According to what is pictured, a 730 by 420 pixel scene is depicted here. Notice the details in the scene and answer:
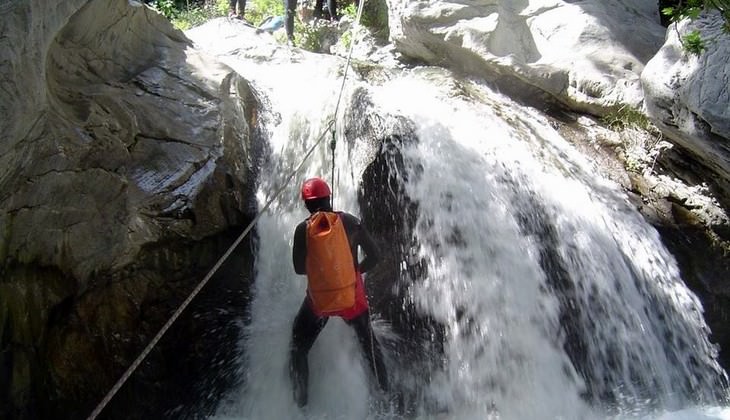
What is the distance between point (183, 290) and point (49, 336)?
3.10ft

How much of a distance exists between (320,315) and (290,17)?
6.10 m

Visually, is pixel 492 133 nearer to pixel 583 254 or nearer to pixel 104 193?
pixel 583 254

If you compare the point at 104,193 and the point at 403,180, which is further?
the point at 403,180

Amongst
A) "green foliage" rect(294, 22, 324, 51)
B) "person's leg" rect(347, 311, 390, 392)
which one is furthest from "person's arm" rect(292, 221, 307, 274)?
"green foliage" rect(294, 22, 324, 51)

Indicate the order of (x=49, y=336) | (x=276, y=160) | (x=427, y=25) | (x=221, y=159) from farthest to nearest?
(x=427, y=25) → (x=276, y=160) → (x=221, y=159) → (x=49, y=336)

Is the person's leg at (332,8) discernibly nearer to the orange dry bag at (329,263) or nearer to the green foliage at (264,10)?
the green foliage at (264,10)

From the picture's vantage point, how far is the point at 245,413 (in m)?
4.04

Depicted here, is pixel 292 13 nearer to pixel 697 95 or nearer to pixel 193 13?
pixel 193 13

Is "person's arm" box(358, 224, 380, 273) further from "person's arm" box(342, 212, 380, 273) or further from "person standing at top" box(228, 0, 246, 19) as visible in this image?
"person standing at top" box(228, 0, 246, 19)

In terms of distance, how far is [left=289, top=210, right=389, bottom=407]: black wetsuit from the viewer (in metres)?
3.47

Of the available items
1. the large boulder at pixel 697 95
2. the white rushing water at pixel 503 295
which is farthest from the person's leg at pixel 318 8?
the large boulder at pixel 697 95

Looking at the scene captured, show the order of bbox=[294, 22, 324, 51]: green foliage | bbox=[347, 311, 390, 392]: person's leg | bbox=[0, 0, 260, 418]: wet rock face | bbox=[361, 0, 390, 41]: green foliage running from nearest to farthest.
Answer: bbox=[0, 0, 260, 418]: wet rock face → bbox=[347, 311, 390, 392]: person's leg → bbox=[361, 0, 390, 41]: green foliage → bbox=[294, 22, 324, 51]: green foliage

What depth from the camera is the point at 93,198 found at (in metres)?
3.72

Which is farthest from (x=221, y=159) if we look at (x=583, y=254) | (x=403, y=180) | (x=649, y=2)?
(x=649, y=2)
